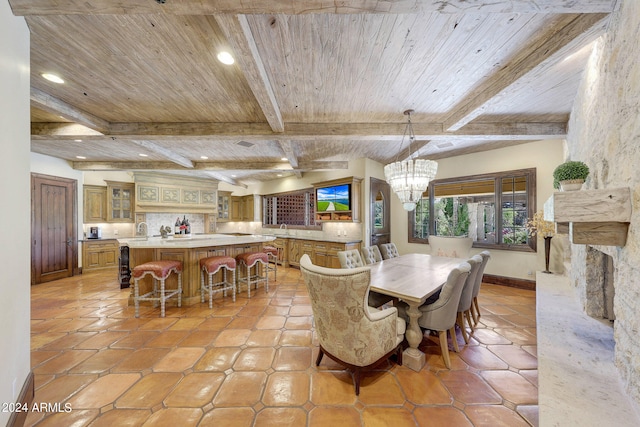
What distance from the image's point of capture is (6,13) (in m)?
1.26

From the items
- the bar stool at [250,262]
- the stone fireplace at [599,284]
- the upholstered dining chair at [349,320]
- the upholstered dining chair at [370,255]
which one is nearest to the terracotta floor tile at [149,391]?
the upholstered dining chair at [349,320]

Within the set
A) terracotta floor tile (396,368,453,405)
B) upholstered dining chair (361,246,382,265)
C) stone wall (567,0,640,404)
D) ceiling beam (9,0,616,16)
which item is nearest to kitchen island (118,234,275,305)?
upholstered dining chair (361,246,382,265)

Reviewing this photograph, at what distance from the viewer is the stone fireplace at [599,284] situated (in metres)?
2.02

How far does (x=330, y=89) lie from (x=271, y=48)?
742 mm

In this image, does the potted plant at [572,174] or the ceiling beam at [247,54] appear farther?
the potted plant at [572,174]

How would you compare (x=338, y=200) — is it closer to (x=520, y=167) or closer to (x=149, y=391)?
(x=520, y=167)

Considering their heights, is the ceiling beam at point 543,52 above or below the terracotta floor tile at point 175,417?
above

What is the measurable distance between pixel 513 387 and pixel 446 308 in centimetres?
71

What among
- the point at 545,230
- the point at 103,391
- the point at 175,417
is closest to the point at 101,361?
the point at 103,391

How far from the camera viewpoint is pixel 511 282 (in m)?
4.27

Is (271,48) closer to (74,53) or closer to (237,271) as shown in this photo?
(74,53)

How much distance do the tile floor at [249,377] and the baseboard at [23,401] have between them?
11 centimetres

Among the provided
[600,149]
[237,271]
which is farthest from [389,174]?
[237,271]

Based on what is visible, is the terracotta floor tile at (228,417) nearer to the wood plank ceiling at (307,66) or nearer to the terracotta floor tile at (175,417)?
the terracotta floor tile at (175,417)
